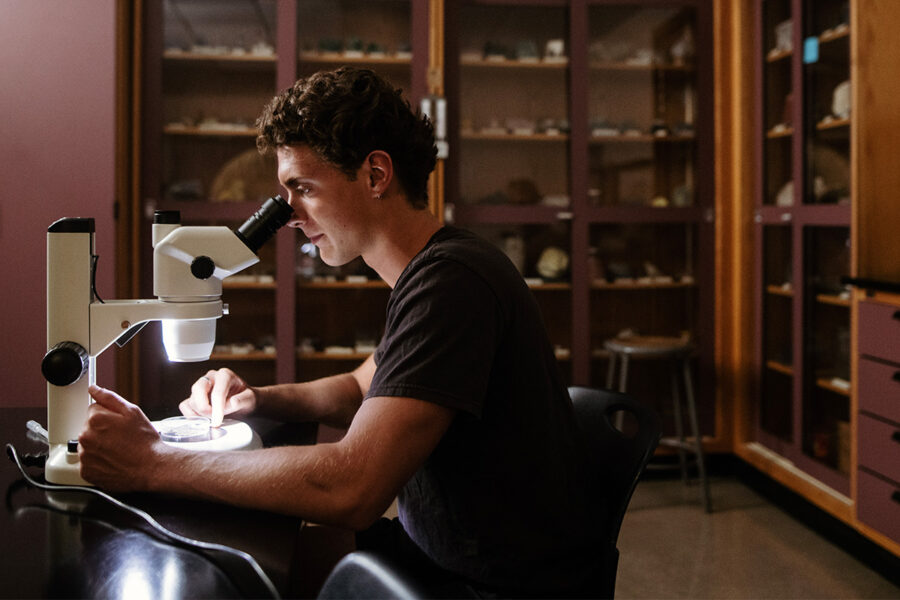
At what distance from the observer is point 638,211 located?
3.74 meters

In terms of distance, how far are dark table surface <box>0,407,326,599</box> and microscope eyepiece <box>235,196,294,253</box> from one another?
0.36 metres

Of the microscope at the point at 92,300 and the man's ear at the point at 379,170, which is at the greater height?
the man's ear at the point at 379,170

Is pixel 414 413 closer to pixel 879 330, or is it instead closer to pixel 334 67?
pixel 879 330

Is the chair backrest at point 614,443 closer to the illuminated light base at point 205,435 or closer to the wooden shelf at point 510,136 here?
the illuminated light base at point 205,435

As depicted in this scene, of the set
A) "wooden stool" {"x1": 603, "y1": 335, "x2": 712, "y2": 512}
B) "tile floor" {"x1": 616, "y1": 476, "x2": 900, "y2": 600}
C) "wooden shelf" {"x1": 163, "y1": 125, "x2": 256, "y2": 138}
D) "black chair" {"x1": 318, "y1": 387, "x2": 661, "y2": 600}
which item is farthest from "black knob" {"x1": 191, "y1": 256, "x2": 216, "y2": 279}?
"wooden shelf" {"x1": 163, "y1": 125, "x2": 256, "y2": 138}

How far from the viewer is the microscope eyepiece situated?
115 cm

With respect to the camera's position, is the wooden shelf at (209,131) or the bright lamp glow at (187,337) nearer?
the bright lamp glow at (187,337)

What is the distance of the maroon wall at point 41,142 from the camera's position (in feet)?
10.2

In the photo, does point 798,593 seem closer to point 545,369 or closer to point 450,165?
point 545,369

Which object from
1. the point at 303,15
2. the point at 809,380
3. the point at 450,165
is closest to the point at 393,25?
the point at 303,15

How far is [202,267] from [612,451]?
691mm

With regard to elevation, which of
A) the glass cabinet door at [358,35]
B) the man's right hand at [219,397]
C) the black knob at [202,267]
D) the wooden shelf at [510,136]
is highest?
the glass cabinet door at [358,35]

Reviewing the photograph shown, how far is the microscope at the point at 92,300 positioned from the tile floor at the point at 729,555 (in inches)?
72.4

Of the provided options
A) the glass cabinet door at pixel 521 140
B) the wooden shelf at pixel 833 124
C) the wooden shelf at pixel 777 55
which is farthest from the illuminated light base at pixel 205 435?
the wooden shelf at pixel 777 55
